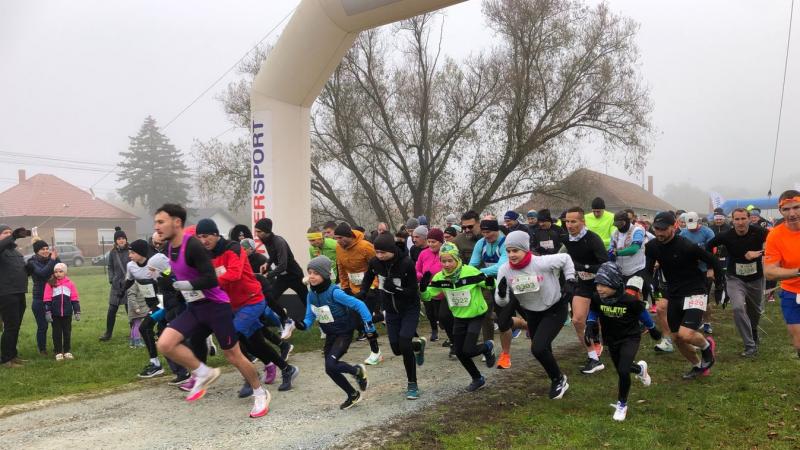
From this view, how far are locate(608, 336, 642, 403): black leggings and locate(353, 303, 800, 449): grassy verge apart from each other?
0.27 m

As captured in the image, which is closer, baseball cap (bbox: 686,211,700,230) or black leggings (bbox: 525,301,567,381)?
black leggings (bbox: 525,301,567,381)

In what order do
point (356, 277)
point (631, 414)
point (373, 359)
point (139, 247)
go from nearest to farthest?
point (631, 414)
point (373, 359)
point (139, 247)
point (356, 277)

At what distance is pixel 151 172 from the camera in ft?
200

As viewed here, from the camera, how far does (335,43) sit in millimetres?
9930

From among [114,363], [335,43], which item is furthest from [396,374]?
[335,43]

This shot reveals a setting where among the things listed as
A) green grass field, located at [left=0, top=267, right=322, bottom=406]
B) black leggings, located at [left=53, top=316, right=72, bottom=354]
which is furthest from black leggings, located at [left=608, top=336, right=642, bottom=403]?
black leggings, located at [left=53, top=316, right=72, bottom=354]

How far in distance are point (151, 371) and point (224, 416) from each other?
7.95 ft

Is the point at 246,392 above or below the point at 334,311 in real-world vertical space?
below

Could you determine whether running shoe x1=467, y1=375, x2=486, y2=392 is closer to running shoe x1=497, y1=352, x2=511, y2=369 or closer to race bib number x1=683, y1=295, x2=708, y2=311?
running shoe x1=497, y1=352, x2=511, y2=369

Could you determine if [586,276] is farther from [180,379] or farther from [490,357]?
[180,379]

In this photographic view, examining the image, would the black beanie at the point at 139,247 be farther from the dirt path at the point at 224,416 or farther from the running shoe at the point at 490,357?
the running shoe at the point at 490,357

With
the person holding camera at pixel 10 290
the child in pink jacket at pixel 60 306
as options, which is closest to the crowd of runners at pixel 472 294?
the person holding camera at pixel 10 290

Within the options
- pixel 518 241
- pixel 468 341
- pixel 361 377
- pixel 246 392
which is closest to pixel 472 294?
pixel 468 341

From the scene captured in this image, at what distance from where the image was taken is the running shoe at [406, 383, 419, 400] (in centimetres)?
593
